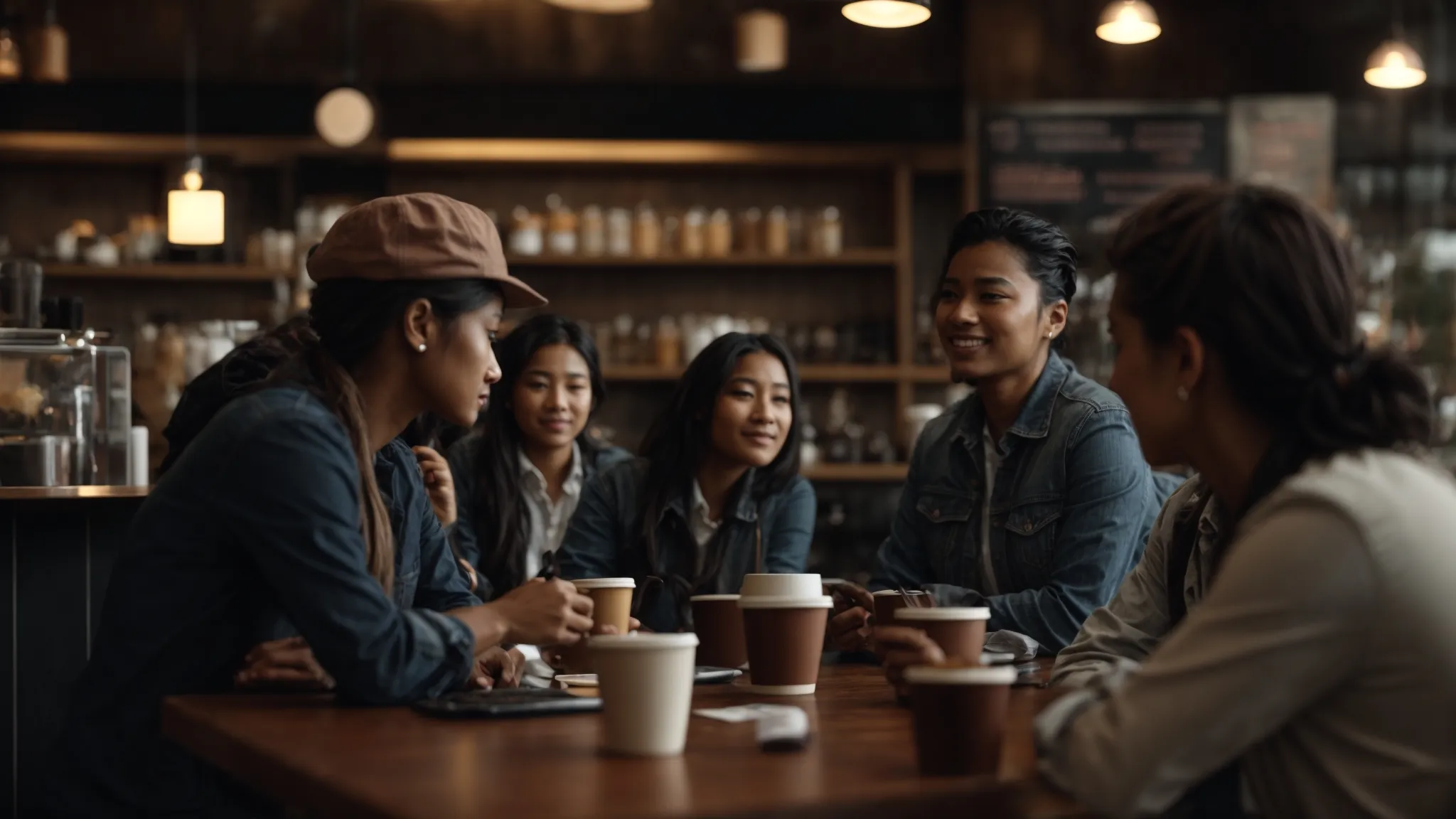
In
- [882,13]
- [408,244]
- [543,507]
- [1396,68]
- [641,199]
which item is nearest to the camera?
[408,244]

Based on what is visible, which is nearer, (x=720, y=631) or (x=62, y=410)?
(x=720, y=631)

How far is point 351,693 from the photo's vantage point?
1.78 metres

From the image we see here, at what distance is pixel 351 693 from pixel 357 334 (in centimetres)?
49

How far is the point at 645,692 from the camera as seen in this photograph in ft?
4.76

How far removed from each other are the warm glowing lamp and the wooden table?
3444 millimetres

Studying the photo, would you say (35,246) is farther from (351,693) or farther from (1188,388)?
(1188,388)

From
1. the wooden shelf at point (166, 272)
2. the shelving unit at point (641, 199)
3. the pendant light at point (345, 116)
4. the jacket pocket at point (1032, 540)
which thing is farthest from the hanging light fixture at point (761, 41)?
the jacket pocket at point (1032, 540)

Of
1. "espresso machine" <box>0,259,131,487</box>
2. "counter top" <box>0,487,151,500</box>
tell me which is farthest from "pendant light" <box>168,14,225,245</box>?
"counter top" <box>0,487,151,500</box>

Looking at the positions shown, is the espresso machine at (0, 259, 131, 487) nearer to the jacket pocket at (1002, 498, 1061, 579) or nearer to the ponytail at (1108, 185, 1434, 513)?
the jacket pocket at (1002, 498, 1061, 579)

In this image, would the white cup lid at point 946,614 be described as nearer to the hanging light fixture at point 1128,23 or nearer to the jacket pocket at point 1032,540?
the jacket pocket at point 1032,540

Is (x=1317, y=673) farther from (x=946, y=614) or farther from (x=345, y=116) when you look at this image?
(x=345, y=116)

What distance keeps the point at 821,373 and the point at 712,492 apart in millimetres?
2763

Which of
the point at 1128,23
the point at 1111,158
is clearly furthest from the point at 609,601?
the point at 1111,158

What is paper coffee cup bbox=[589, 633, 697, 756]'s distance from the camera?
4.75 ft
